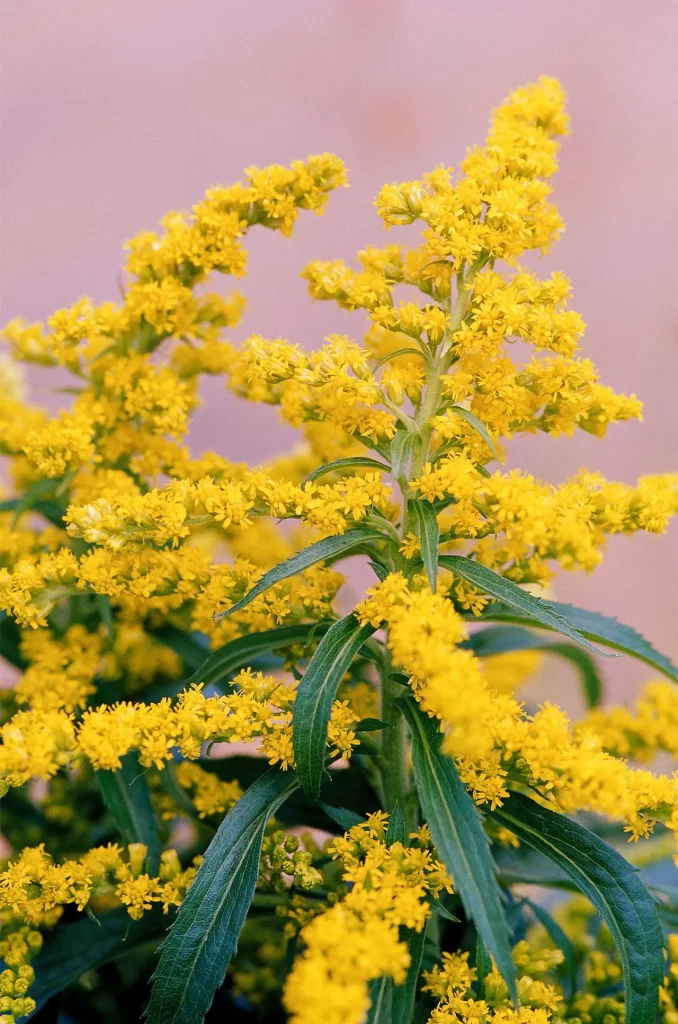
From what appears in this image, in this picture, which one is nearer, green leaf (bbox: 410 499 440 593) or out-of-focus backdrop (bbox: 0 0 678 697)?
green leaf (bbox: 410 499 440 593)

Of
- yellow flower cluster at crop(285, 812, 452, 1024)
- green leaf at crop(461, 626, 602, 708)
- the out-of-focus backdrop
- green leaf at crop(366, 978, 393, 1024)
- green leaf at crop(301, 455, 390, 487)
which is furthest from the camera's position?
the out-of-focus backdrop

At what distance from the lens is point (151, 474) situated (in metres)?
0.99

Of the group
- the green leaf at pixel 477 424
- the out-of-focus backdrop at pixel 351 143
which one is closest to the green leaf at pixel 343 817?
the green leaf at pixel 477 424

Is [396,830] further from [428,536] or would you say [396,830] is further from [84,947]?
[84,947]

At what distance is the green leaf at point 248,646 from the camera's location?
82cm

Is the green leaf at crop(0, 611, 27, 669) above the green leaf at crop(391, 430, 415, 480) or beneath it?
beneath

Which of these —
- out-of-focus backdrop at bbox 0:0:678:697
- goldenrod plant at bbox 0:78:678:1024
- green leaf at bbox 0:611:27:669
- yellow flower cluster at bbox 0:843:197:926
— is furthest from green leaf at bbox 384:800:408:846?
out-of-focus backdrop at bbox 0:0:678:697

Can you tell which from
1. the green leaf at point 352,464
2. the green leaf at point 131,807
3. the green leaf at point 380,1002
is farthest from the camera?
the green leaf at point 131,807

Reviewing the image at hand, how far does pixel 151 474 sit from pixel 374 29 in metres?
1.22

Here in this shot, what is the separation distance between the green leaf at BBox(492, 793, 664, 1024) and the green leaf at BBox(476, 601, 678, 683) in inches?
6.3

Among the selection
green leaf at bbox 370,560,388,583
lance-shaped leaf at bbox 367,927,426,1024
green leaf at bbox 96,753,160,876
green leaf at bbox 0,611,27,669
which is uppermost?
green leaf at bbox 370,560,388,583

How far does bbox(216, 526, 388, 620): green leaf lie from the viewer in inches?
26.1

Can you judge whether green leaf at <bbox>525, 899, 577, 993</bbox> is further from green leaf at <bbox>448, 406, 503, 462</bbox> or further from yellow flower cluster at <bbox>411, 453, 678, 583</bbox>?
green leaf at <bbox>448, 406, 503, 462</bbox>

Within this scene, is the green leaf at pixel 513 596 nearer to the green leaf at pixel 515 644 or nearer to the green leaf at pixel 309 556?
the green leaf at pixel 309 556
